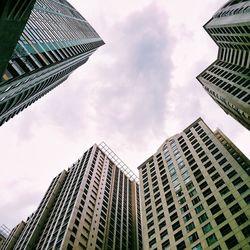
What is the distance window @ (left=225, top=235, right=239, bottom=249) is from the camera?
3697cm

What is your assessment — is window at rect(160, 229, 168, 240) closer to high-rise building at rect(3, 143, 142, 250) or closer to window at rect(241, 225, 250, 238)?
window at rect(241, 225, 250, 238)

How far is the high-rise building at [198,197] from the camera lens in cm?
4047

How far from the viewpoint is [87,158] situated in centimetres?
9712

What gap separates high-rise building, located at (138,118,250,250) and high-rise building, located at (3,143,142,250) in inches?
531

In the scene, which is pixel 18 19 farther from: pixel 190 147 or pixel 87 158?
pixel 87 158

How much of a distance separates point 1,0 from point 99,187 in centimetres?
7410

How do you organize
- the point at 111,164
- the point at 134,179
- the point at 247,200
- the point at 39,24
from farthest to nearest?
the point at 134,179, the point at 111,164, the point at 39,24, the point at 247,200

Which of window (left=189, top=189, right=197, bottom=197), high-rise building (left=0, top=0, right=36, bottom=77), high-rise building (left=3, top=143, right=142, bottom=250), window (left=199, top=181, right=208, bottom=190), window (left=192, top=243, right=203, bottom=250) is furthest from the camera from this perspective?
high-rise building (left=3, top=143, right=142, bottom=250)

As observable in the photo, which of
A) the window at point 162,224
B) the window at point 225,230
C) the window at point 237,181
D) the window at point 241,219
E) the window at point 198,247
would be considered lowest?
the window at point 237,181

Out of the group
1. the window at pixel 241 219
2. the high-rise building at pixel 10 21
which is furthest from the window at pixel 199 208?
the high-rise building at pixel 10 21

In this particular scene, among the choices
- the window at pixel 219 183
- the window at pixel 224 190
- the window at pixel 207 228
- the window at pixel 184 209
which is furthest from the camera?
the window at pixel 184 209

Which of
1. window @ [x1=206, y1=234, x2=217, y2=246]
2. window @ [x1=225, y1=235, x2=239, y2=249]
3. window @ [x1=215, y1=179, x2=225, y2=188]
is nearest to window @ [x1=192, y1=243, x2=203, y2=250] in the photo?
window @ [x1=206, y1=234, x2=217, y2=246]

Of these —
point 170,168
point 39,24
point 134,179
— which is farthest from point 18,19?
point 134,179

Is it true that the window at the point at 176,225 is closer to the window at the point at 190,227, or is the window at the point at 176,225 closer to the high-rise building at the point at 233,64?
the window at the point at 190,227
